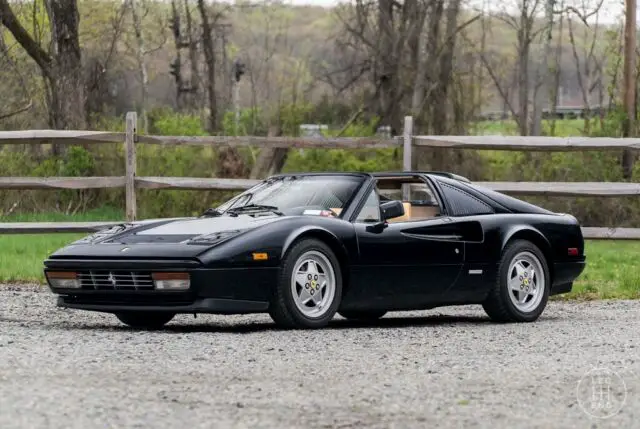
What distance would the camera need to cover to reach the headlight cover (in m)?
9.50

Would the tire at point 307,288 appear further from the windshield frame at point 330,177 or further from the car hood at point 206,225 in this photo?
the windshield frame at point 330,177

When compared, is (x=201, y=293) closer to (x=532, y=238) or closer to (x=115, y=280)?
(x=115, y=280)

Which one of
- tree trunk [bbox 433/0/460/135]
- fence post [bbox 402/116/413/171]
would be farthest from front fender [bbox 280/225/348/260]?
tree trunk [bbox 433/0/460/135]

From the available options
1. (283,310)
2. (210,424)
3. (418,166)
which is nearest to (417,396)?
(210,424)

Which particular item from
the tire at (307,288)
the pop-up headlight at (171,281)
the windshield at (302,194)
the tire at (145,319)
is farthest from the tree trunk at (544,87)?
the pop-up headlight at (171,281)

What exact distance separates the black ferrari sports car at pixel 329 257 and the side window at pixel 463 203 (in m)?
0.01

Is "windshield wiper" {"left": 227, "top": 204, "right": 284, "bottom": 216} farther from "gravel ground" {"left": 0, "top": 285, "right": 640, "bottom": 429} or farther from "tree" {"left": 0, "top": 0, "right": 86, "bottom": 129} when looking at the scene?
"tree" {"left": 0, "top": 0, "right": 86, "bottom": 129}

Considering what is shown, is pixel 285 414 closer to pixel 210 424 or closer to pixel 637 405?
pixel 210 424

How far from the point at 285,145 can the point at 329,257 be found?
6590 mm

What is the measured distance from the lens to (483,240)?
11016 mm

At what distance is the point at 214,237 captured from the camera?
31.4ft
